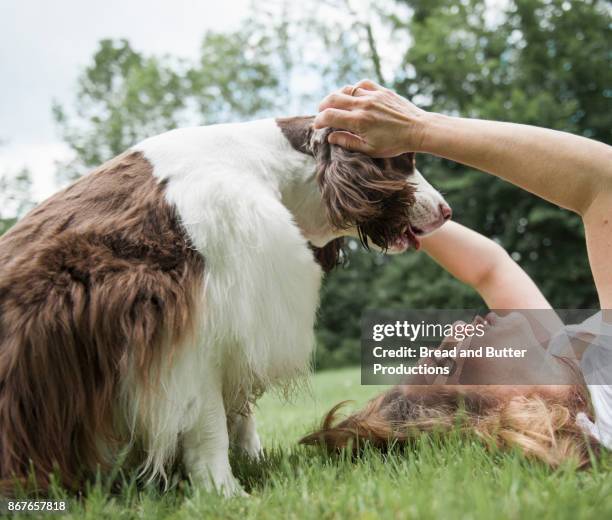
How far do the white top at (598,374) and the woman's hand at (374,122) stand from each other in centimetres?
85

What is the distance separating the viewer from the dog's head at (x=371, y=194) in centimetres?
225

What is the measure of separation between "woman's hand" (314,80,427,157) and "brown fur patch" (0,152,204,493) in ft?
2.38

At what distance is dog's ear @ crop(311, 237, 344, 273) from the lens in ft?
8.79

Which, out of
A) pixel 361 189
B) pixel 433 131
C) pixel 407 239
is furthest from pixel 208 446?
pixel 433 131

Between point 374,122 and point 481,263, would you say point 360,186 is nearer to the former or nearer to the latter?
point 374,122

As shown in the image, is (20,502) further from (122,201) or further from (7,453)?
(122,201)

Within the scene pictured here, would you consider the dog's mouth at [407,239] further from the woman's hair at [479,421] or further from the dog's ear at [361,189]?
the woman's hair at [479,421]

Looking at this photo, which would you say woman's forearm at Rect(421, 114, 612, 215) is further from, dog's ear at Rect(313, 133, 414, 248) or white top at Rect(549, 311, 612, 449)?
white top at Rect(549, 311, 612, 449)

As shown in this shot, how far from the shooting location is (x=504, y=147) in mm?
2051

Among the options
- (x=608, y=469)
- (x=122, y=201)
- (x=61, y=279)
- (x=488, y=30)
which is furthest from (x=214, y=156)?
(x=488, y=30)

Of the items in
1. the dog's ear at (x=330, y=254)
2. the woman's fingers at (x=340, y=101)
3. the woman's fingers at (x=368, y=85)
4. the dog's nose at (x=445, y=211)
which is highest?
the woman's fingers at (x=368, y=85)

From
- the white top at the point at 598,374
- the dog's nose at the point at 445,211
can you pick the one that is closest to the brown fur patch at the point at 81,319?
the dog's nose at the point at 445,211

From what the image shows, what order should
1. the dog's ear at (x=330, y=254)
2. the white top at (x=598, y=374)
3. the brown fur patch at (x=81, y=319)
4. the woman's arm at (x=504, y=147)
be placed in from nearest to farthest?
1. the brown fur patch at (x=81, y=319)
2. the white top at (x=598, y=374)
3. the woman's arm at (x=504, y=147)
4. the dog's ear at (x=330, y=254)

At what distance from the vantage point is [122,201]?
1949 mm
